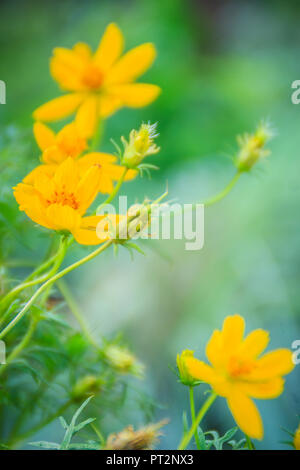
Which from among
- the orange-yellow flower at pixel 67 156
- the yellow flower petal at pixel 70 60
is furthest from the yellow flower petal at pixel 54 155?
the yellow flower petal at pixel 70 60

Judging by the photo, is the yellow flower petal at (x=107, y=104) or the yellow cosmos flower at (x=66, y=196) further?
the yellow flower petal at (x=107, y=104)

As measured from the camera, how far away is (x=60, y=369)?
0.44 meters

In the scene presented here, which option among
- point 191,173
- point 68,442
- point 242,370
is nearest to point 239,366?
point 242,370

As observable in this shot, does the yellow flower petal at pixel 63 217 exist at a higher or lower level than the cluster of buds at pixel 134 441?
higher

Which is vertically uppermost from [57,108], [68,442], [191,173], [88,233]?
[191,173]

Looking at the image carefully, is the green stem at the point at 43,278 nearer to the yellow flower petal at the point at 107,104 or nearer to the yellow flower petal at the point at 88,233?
the yellow flower petal at the point at 88,233

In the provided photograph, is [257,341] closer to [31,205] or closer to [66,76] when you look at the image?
[31,205]

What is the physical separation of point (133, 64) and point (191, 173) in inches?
17.5

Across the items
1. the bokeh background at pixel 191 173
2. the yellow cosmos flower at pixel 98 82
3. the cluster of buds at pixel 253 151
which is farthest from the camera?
the bokeh background at pixel 191 173

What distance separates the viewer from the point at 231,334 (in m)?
0.31

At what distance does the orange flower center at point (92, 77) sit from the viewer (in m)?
0.53
